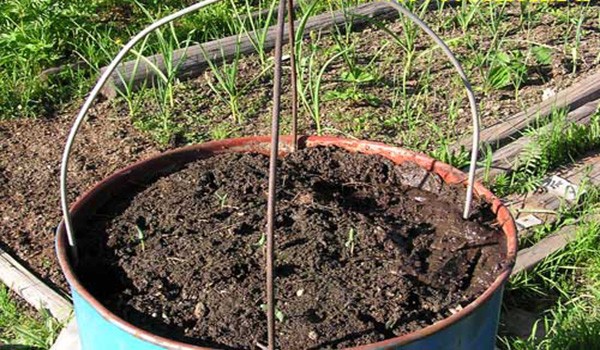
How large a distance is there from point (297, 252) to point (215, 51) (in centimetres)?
267

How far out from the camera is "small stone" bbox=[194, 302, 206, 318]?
1892 mm

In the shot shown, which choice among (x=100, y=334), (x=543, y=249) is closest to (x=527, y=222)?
(x=543, y=249)

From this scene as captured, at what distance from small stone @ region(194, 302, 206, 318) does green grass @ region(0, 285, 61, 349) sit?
1.16 m

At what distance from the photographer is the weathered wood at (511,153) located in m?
3.62

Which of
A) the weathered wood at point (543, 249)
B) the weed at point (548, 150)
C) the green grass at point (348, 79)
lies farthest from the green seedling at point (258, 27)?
the weathered wood at point (543, 249)

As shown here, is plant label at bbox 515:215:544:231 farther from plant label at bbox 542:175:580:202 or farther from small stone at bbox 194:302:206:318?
small stone at bbox 194:302:206:318

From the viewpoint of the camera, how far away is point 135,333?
66.8 inches

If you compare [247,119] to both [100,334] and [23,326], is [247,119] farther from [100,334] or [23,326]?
[100,334]

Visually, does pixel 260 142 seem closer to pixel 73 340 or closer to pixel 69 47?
pixel 73 340

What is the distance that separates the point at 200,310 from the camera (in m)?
1.90

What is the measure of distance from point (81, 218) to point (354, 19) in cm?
307

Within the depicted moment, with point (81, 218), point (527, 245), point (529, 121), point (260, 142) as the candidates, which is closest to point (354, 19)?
point (529, 121)

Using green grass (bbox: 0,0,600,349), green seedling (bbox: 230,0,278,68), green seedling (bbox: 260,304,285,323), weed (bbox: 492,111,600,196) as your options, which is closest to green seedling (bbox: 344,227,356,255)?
green seedling (bbox: 260,304,285,323)

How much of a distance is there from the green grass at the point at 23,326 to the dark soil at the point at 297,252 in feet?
2.74
